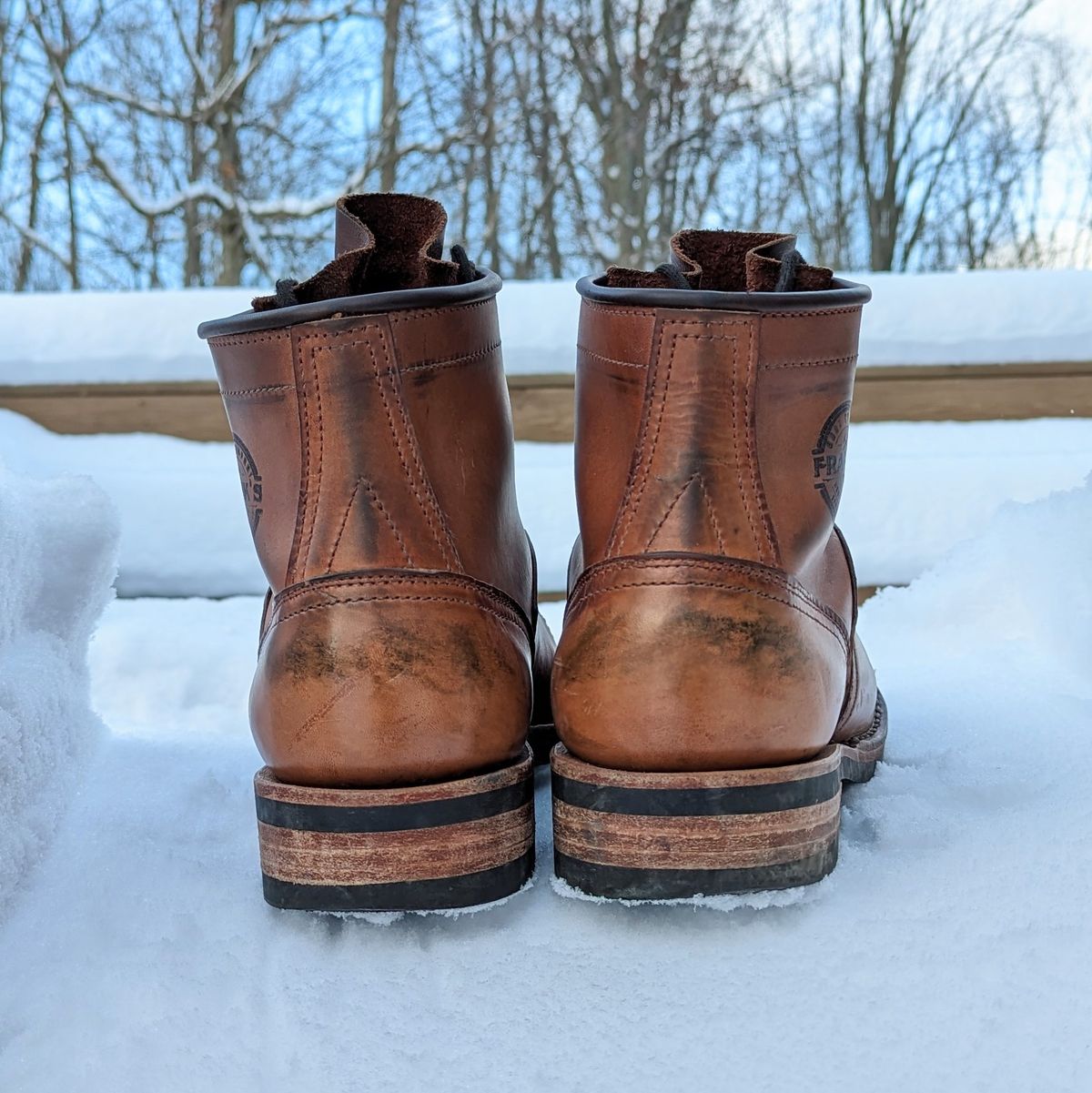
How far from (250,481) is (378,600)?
0.16 meters

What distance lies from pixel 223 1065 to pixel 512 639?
339 mm

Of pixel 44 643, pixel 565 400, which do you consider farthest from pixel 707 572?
pixel 565 400

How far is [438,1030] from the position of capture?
0.59 metres

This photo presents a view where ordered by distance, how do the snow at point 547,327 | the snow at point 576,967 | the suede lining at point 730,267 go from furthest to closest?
the snow at point 547,327
the suede lining at point 730,267
the snow at point 576,967

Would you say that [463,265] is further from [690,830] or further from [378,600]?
[690,830]

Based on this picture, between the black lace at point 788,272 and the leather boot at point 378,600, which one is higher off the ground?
the black lace at point 788,272

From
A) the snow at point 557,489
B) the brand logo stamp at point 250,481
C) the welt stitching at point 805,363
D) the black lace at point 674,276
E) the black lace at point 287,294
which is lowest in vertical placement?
the snow at point 557,489

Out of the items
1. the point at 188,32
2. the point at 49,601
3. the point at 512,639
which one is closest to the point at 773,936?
the point at 512,639

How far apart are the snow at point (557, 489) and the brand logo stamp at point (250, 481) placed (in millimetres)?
1369

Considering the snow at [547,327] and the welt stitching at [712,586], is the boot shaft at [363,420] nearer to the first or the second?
the welt stitching at [712,586]

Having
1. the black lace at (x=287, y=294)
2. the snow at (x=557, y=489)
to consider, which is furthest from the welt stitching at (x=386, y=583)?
the snow at (x=557, y=489)

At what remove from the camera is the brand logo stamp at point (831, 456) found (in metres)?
0.76

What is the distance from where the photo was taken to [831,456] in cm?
77

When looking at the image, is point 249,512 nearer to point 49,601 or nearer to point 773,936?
point 49,601
